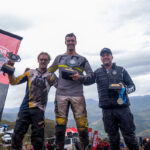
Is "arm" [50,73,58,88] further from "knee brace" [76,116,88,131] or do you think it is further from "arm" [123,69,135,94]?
"arm" [123,69,135,94]

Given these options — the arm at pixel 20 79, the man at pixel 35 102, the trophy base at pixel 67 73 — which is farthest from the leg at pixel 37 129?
the trophy base at pixel 67 73

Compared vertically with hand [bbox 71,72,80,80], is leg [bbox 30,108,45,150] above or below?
below

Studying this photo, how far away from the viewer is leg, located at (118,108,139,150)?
13.3 feet

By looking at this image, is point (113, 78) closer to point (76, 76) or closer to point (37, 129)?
point (76, 76)

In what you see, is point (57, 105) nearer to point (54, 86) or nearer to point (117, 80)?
point (54, 86)

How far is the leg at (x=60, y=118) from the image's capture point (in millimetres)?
4105

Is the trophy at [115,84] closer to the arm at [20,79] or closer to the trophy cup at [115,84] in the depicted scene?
the trophy cup at [115,84]

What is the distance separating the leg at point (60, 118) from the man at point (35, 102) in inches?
14.0

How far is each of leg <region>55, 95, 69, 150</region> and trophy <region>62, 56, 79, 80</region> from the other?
0.58 metres

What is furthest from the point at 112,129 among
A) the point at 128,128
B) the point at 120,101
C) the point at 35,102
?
the point at 35,102

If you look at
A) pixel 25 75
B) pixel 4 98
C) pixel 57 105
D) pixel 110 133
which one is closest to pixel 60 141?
pixel 57 105

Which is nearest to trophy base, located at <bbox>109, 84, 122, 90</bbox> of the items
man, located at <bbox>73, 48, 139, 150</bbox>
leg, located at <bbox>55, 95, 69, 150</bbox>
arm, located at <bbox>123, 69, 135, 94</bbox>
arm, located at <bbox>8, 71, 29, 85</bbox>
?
man, located at <bbox>73, 48, 139, 150</bbox>

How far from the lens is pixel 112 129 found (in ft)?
14.0

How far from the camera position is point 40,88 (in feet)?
14.6
